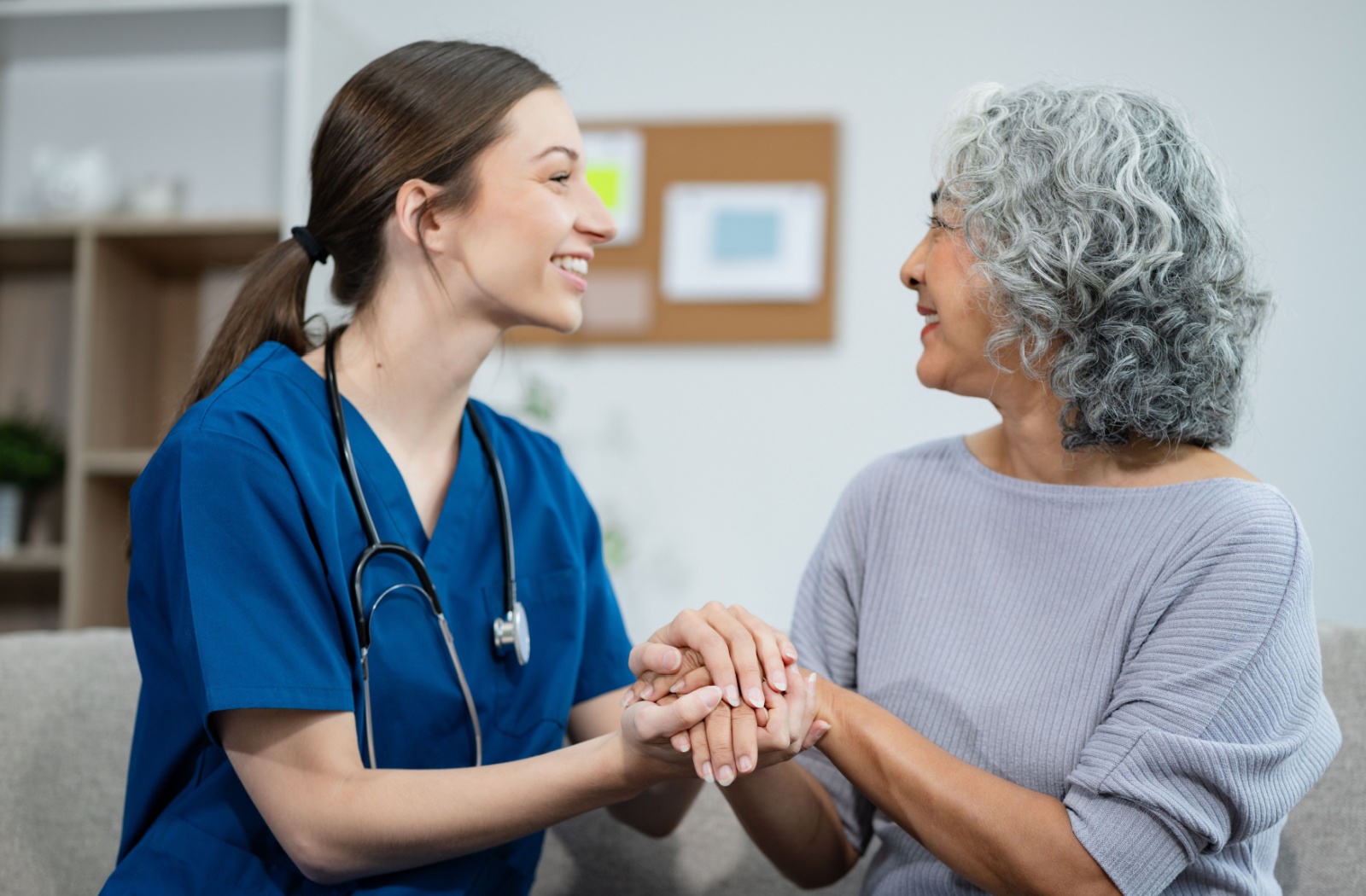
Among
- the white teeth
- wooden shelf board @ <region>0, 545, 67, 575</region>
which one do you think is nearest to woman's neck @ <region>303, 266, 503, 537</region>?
the white teeth

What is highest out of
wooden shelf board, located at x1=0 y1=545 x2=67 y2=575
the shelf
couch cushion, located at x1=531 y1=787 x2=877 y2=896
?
the shelf

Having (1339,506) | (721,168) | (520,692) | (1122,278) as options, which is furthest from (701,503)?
(1122,278)

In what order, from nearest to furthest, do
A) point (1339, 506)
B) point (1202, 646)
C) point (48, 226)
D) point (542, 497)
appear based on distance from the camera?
point (1202, 646) → point (542, 497) → point (1339, 506) → point (48, 226)

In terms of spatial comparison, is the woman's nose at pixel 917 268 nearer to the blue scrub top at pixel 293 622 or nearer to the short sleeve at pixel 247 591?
the blue scrub top at pixel 293 622

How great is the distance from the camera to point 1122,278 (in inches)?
45.6

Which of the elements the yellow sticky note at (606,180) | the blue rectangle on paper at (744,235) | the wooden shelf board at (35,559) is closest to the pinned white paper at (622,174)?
the yellow sticky note at (606,180)

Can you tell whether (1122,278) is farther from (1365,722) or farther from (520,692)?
(520,692)

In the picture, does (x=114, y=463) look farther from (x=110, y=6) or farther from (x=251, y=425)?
(x=251, y=425)

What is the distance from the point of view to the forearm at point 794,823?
4.06 ft

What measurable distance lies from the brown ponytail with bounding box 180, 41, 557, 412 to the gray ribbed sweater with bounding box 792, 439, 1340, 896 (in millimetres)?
606

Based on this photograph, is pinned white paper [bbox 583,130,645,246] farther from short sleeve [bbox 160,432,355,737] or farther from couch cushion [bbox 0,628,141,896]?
short sleeve [bbox 160,432,355,737]

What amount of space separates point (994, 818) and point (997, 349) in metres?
0.47

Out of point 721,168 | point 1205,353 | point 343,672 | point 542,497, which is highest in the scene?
point 721,168

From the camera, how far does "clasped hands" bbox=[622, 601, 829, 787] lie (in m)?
1.11
